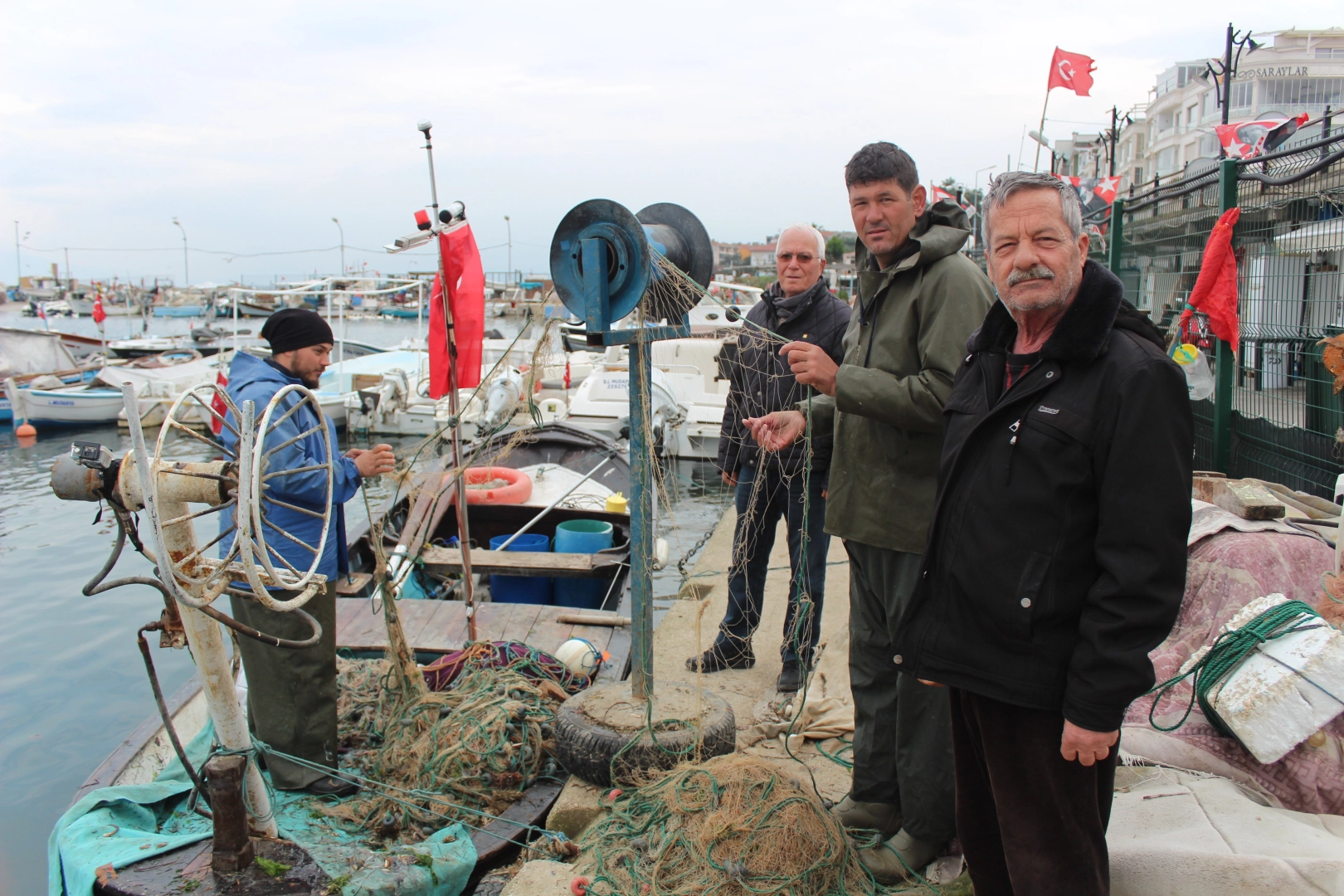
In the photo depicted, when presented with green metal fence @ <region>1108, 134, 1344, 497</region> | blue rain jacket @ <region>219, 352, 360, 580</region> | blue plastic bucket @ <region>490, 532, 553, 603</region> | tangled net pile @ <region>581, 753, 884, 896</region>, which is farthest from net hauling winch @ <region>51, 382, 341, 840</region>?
green metal fence @ <region>1108, 134, 1344, 497</region>

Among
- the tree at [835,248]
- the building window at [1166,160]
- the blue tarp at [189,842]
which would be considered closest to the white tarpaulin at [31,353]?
the blue tarp at [189,842]

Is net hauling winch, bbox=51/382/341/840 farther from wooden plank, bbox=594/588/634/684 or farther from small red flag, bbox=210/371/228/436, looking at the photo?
wooden plank, bbox=594/588/634/684

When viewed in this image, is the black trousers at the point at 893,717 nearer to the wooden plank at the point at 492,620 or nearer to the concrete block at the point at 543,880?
the concrete block at the point at 543,880

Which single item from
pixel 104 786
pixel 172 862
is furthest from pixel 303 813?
pixel 104 786

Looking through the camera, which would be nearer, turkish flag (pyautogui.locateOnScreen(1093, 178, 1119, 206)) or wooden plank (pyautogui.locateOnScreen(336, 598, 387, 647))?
wooden plank (pyautogui.locateOnScreen(336, 598, 387, 647))

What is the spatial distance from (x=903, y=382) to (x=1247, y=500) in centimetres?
202

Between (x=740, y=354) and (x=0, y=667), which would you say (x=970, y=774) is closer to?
(x=740, y=354)

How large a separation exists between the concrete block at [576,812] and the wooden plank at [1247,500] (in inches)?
111

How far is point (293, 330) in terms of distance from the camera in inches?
136

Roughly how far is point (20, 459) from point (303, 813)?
63.4 ft

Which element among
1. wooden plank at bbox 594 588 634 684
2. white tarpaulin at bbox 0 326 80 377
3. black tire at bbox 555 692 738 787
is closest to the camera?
black tire at bbox 555 692 738 787

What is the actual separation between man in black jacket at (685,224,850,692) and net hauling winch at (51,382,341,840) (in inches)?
83.2

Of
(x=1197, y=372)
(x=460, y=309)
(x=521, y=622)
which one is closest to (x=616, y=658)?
(x=521, y=622)

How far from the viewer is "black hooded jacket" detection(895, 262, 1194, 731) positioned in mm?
1577
